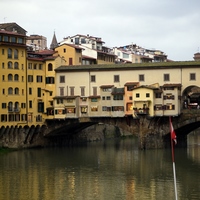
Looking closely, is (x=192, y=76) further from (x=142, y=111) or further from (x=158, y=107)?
(x=142, y=111)

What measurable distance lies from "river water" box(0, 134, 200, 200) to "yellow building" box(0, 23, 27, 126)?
5206 mm

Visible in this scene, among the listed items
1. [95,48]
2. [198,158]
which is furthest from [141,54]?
[198,158]

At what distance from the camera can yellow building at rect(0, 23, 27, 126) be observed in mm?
72625

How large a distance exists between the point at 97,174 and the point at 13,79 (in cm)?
2766

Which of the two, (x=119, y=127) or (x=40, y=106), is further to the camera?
(x=40, y=106)

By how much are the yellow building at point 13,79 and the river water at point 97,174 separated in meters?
5.21

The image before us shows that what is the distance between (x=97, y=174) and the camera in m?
50.5

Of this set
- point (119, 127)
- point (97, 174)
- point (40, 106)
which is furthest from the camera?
point (40, 106)

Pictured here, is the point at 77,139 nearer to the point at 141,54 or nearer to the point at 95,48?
the point at 95,48

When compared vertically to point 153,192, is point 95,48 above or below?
above

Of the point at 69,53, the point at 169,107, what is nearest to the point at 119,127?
the point at 169,107

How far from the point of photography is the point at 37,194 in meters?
40.7

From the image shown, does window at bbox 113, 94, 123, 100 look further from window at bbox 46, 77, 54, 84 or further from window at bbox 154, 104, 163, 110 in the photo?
window at bbox 46, 77, 54, 84

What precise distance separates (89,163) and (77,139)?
27.9m
